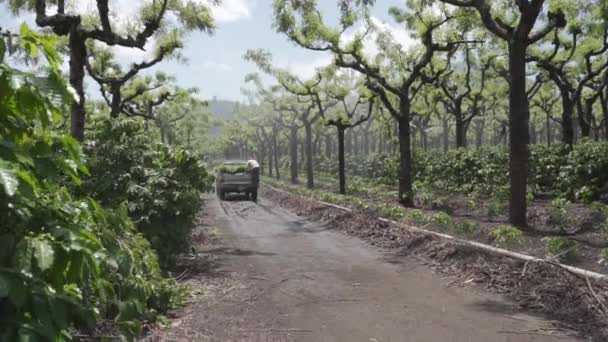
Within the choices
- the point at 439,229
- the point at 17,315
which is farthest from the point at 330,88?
the point at 17,315

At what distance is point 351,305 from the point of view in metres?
6.52

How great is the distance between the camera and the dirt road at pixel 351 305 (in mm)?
5406

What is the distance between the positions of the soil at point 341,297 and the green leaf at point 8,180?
3.58 meters

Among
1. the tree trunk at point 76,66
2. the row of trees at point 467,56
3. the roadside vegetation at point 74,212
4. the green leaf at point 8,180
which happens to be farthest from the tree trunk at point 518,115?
the green leaf at point 8,180

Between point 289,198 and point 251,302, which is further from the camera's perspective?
point 289,198

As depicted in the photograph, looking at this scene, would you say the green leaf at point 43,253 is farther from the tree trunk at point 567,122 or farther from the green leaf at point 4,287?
the tree trunk at point 567,122

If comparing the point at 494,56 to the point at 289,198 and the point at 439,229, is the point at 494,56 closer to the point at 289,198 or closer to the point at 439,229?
the point at 289,198

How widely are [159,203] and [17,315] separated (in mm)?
6214

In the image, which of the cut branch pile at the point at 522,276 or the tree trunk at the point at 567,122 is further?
the tree trunk at the point at 567,122

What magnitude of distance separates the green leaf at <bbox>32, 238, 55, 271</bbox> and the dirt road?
3508mm

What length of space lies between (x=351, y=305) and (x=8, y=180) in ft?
17.0

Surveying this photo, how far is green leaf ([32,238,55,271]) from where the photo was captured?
2.04 metres

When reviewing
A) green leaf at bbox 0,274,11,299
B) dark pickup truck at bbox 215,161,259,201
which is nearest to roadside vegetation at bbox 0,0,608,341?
green leaf at bbox 0,274,11,299

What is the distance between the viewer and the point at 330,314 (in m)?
6.14
